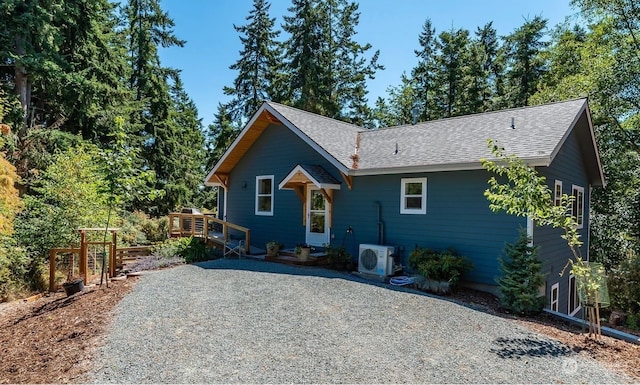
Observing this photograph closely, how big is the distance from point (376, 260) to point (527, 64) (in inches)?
840

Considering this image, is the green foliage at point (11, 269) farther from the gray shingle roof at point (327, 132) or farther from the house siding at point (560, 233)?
the house siding at point (560, 233)

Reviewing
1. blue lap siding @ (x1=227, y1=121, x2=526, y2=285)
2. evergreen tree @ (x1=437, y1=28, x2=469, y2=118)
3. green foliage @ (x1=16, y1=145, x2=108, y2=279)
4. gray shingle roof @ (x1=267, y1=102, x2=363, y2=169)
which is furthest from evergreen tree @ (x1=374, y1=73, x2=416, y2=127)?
green foliage @ (x1=16, y1=145, x2=108, y2=279)

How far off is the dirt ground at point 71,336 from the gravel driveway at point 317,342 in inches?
8.8

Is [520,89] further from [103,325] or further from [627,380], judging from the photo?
[103,325]

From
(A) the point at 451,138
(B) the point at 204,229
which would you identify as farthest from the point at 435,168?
(B) the point at 204,229

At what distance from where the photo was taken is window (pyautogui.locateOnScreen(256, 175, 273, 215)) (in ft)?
39.9

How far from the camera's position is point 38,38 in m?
11.8

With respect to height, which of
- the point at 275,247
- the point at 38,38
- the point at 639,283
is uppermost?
the point at 38,38

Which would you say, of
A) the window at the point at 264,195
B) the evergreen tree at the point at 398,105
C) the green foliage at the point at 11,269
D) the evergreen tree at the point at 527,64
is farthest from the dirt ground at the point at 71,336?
the evergreen tree at the point at 398,105

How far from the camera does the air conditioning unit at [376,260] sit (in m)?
8.60

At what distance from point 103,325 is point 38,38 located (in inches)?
453

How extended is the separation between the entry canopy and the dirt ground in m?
4.32

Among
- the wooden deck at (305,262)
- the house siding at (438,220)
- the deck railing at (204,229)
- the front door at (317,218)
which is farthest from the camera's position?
the deck railing at (204,229)

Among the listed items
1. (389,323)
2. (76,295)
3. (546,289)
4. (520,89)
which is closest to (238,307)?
(389,323)
